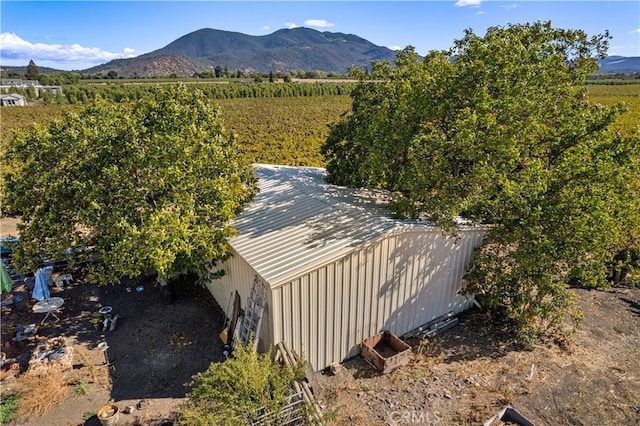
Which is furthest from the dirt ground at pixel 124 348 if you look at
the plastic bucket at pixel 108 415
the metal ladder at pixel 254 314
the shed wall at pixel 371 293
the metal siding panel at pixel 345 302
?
the metal siding panel at pixel 345 302

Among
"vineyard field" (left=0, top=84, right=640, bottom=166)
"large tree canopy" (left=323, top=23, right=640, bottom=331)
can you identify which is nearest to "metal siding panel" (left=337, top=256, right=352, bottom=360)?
"large tree canopy" (left=323, top=23, right=640, bottom=331)

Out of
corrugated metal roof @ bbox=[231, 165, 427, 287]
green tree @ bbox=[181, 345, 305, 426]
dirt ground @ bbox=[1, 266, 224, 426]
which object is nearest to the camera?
green tree @ bbox=[181, 345, 305, 426]

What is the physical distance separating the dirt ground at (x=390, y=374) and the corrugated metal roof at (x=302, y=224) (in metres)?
2.76

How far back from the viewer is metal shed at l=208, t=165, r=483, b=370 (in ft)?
27.4

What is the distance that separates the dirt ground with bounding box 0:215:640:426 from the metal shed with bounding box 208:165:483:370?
2.70ft

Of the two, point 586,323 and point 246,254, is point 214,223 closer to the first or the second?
point 246,254

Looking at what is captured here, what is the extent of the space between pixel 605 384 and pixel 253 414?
25.6 feet

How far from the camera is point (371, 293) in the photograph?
30.5 feet

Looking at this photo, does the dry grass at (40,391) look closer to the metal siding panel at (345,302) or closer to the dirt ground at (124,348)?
the dirt ground at (124,348)

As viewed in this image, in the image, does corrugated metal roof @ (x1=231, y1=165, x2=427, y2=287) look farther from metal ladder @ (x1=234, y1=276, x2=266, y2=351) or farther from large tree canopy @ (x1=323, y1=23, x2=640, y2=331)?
large tree canopy @ (x1=323, y1=23, x2=640, y2=331)

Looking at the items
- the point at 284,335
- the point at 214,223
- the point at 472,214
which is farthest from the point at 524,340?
the point at 214,223

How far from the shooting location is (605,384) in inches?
343

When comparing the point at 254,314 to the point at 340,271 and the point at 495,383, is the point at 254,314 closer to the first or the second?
the point at 340,271

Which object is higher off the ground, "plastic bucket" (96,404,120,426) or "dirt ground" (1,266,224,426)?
"plastic bucket" (96,404,120,426)
